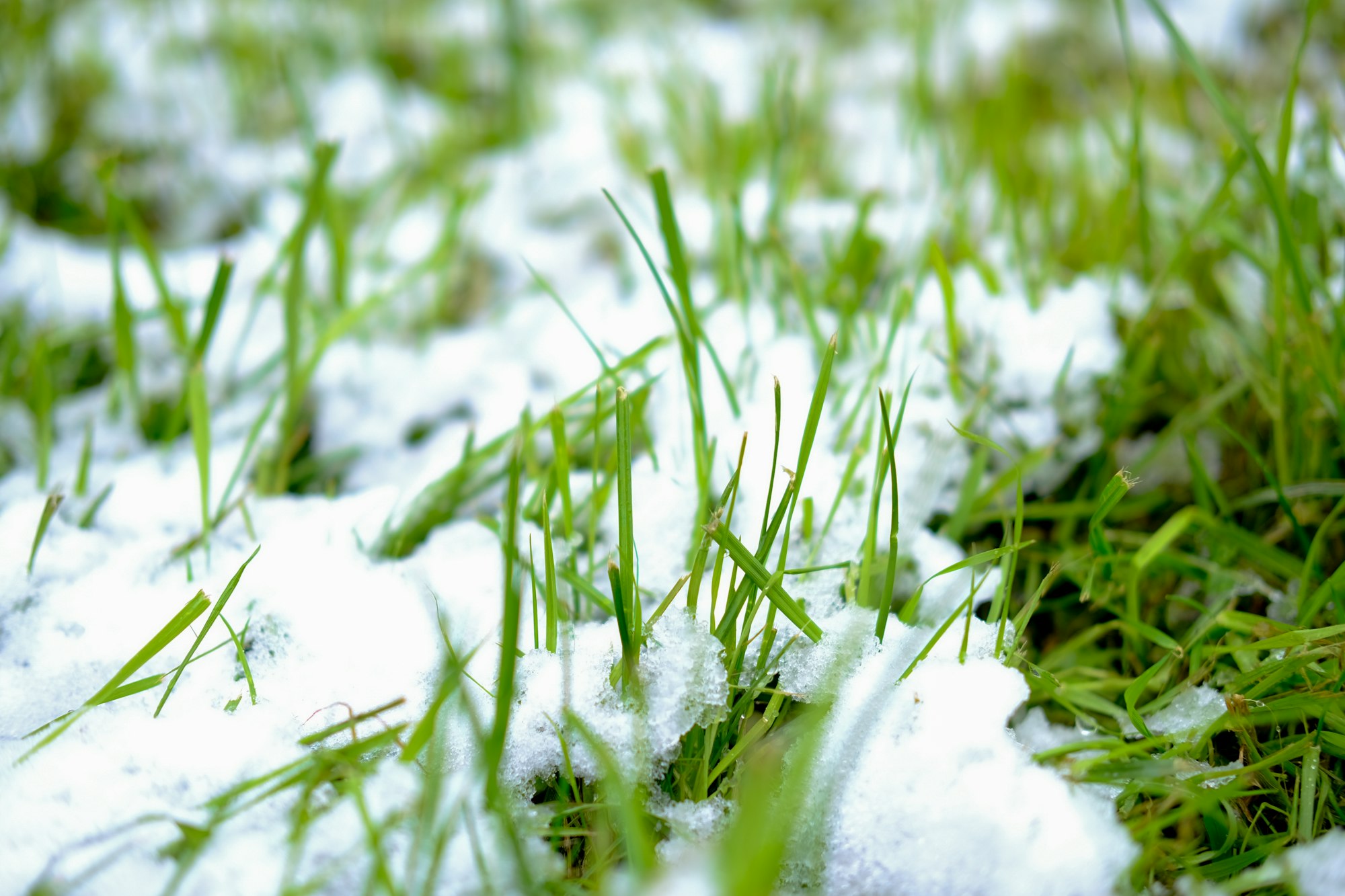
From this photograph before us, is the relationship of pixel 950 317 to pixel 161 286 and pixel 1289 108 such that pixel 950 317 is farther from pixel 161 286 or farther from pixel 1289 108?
pixel 161 286

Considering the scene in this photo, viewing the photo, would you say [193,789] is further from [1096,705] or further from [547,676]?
A: [1096,705]

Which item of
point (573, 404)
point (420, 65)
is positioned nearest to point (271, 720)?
point (573, 404)

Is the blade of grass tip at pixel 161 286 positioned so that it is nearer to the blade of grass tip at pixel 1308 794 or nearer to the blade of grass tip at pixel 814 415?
the blade of grass tip at pixel 814 415

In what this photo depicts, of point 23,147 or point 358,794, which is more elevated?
point 23,147

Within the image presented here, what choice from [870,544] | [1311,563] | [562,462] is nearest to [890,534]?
[870,544]

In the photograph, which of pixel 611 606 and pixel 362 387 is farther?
pixel 362 387

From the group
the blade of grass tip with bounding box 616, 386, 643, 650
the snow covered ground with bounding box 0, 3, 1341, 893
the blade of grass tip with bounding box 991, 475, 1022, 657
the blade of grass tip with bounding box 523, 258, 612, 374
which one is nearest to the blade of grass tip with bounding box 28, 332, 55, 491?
the snow covered ground with bounding box 0, 3, 1341, 893

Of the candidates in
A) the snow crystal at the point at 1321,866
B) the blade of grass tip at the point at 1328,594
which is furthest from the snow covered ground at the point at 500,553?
the blade of grass tip at the point at 1328,594
